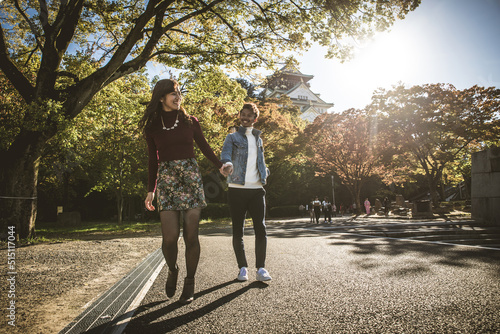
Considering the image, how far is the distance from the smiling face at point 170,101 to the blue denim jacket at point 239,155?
748 millimetres

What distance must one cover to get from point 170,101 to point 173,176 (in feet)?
2.16

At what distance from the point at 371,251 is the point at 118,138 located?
15.9 meters

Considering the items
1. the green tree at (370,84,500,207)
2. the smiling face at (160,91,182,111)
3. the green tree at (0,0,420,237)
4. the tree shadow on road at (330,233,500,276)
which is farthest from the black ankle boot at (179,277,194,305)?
the green tree at (370,84,500,207)

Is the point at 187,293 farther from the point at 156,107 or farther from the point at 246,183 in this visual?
the point at 156,107

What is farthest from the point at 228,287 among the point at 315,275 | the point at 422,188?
the point at 422,188

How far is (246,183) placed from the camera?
339cm

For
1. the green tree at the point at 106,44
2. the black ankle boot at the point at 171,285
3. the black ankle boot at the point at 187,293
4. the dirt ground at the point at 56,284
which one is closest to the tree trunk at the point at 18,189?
the green tree at the point at 106,44

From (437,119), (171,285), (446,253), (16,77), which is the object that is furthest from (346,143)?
(171,285)

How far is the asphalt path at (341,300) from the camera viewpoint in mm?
1979

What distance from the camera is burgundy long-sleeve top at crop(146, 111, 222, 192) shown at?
106 inches

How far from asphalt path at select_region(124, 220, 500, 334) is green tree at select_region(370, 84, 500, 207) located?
1881cm

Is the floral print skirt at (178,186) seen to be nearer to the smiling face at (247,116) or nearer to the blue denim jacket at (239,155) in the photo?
the blue denim jacket at (239,155)

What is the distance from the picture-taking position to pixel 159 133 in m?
2.74

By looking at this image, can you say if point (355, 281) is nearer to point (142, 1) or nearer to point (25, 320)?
point (25, 320)
